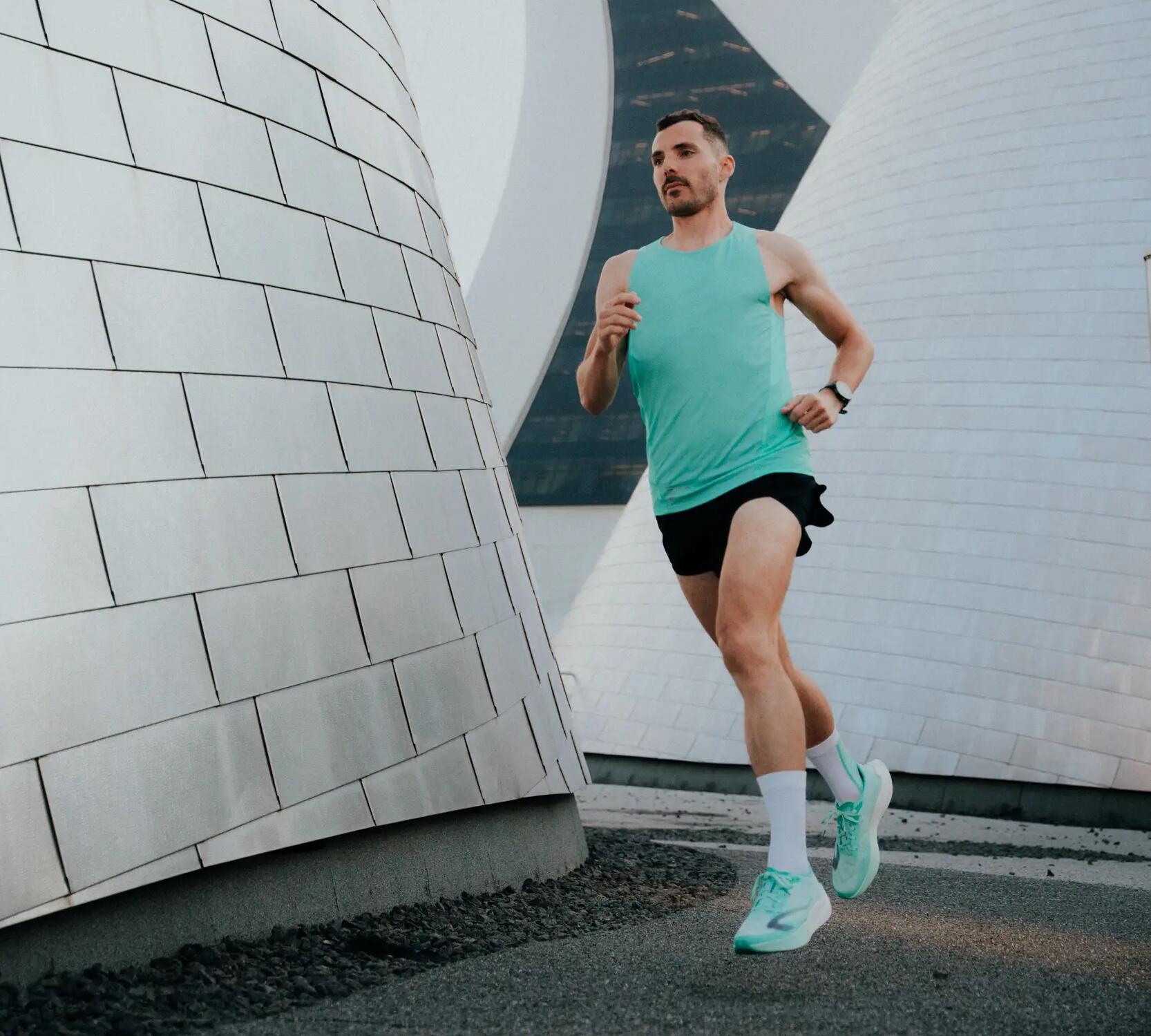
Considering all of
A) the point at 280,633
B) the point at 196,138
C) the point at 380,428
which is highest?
the point at 196,138

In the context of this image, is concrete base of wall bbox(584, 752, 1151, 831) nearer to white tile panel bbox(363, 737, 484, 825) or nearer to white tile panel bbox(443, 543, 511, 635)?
white tile panel bbox(443, 543, 511, 635)

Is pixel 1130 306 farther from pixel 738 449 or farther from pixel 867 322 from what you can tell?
pixel 738 449

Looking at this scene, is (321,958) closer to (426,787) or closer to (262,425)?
(426,787)

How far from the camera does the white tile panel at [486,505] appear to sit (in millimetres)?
5184

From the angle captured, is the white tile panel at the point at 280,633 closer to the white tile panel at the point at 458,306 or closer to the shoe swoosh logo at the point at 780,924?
the shoe swoosh logo at the point at 780,924

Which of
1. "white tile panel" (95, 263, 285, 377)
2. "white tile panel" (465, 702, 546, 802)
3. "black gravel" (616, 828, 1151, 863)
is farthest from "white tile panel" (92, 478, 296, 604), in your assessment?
"black gravel" (616, 828, 1151, 863)

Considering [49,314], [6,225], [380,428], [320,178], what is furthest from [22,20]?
[380,428]

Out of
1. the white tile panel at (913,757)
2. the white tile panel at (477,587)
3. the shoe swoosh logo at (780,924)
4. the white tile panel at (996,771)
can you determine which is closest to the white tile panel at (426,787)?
the white tile panel at (477,587)

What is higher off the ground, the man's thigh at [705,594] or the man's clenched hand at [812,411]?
the man's clenched hand at [812,411]

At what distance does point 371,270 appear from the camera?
191 inches

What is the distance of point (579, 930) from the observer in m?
4.10

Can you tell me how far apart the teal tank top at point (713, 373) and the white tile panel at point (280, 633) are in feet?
3.45

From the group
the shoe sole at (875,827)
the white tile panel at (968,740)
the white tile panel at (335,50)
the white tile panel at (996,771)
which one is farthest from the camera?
the white tile panel at (968,740)

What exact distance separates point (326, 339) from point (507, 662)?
1378 mm
